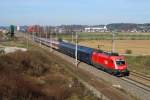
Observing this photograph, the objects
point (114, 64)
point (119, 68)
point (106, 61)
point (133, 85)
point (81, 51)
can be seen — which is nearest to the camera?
point (133, 85)

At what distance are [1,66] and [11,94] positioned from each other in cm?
1301

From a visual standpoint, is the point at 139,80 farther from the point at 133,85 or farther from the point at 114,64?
the point at 114,64

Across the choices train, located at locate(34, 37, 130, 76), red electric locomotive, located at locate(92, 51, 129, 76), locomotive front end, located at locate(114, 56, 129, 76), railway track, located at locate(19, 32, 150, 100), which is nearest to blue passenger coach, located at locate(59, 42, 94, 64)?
train, located at locate(34, 37, 130, 76)

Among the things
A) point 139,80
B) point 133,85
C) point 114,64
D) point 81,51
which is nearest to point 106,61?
point 114,64

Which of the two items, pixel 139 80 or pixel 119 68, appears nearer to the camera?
pixel 139 80

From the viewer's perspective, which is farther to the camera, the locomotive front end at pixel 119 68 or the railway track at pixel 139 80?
the locomotive front end at pixel 119 68

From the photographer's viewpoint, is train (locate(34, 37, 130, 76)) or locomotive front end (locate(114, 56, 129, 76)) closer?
locomotive front end (locate(114, 56, 129, 76))

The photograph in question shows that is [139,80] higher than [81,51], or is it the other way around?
[81,51]

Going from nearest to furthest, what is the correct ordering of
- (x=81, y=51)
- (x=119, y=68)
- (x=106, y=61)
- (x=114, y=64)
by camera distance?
(x=119, y=68) < (x=114, y=64) < (x=106, y=61) < (x=81, y=51)

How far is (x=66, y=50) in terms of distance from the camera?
75.6m

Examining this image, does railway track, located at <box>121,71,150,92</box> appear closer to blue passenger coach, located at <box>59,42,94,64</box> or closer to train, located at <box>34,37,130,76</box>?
train, located at <box>34,37,130,76</box>

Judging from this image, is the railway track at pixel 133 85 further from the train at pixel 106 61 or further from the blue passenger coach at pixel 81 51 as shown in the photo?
the blue passenger coach at pixel 81 51

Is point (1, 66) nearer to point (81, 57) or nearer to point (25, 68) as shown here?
point (25, 68)

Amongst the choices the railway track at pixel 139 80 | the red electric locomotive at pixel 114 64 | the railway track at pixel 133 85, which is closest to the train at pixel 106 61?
the red electric locomotive at pixel 114 64
